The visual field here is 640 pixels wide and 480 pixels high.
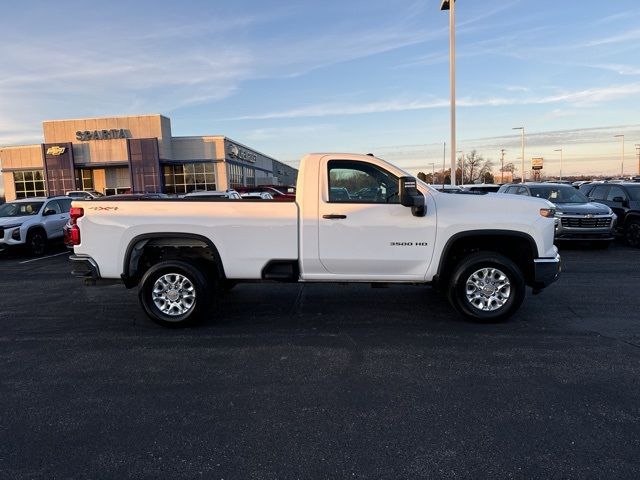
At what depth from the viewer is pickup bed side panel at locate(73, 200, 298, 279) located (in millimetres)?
5559

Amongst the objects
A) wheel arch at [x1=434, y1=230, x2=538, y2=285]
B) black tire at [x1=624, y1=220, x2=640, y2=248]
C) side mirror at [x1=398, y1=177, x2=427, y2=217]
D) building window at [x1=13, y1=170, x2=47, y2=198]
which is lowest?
black tire at [x1=624, y1=220, x2=640, y2=248]

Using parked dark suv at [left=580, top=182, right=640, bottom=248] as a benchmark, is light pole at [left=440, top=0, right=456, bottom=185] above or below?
above

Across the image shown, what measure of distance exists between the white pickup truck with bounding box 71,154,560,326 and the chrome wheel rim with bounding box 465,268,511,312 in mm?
12

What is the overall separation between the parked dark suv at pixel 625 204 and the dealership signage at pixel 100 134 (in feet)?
136

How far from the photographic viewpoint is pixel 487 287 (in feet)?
18.7

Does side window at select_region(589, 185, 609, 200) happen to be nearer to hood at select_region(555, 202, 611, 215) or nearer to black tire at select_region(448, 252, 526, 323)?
hood at select_region(555, 202, 611, 215)

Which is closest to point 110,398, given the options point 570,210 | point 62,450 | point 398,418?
point 62,450

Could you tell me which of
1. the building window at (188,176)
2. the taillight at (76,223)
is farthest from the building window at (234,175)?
the taillight at (76,223)

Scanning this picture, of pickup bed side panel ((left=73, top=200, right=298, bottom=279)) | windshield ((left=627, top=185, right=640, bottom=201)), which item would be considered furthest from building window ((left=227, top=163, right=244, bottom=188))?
pickup bed side panel ((left=73, top=200, right=298, bottom=279))

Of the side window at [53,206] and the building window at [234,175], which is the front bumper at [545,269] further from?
the building window at [234,175]

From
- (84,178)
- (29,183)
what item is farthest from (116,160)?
(29,183)

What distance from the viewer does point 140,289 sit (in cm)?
568

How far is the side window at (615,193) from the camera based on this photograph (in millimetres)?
13454

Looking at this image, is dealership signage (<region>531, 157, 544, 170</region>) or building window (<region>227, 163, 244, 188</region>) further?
dealership signage (<region>531, 157, 544, 170</region>)
